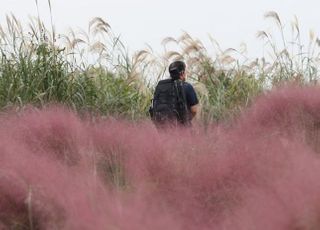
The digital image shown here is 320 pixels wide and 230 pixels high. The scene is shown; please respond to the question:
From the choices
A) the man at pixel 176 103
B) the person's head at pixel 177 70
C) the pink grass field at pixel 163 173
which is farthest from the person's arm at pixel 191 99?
the pink grass field at pixel 163 173

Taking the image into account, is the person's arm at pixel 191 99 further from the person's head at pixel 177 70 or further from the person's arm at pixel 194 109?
the person's head at pixel 177 70

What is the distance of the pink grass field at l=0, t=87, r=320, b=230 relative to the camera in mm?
2814

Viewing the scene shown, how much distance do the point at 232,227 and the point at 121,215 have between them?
17.1 inches

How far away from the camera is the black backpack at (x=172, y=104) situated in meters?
6.20

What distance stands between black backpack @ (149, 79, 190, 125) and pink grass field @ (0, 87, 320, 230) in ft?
3.90

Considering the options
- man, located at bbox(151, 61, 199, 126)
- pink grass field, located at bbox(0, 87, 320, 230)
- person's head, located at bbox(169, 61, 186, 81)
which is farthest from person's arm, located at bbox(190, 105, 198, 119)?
pink grass field, located at bbox(0, 87, 320, 230)

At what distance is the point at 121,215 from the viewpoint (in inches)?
110

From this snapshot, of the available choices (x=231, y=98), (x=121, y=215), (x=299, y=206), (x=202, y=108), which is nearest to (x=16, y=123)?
(x=121, y=215)

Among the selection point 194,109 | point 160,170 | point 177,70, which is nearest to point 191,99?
point 194,109

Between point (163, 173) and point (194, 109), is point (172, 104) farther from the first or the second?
point (163, 173)

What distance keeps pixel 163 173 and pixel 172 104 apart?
250 centimetres

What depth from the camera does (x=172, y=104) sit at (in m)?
6.20

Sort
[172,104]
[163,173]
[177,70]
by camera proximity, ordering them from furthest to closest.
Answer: [177,70] → [172,104] → [163,173]

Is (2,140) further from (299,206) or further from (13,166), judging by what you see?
(299,206)
